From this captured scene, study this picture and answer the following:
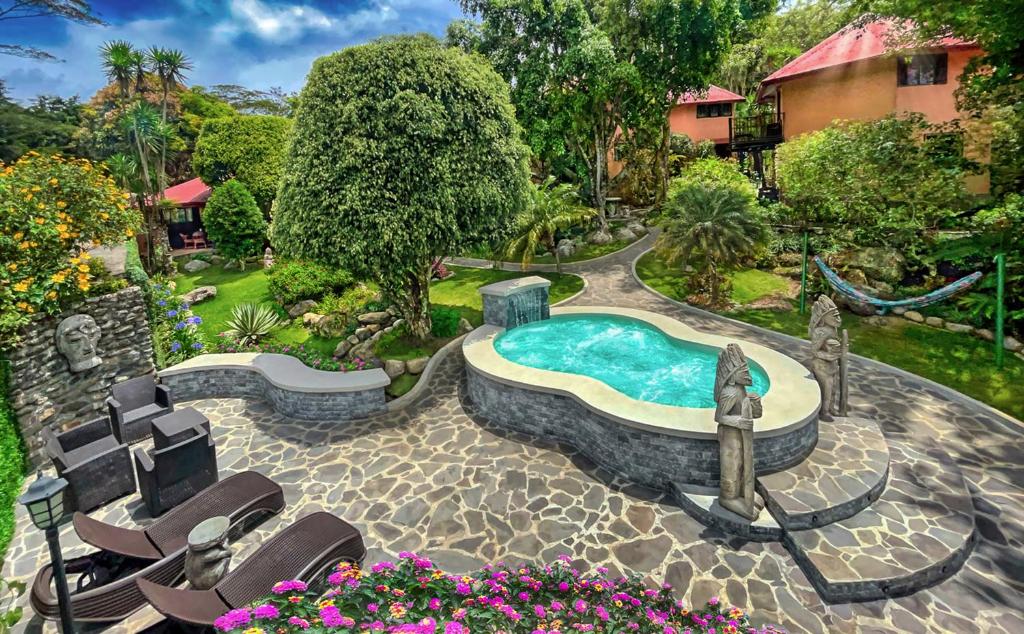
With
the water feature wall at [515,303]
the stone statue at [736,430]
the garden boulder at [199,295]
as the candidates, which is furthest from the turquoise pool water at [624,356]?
the garden boulder at [199,295]

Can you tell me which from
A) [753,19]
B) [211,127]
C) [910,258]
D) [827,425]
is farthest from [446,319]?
[211,127]

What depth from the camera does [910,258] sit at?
15.8 m

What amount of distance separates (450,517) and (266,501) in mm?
3243

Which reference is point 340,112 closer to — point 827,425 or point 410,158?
point 410,158

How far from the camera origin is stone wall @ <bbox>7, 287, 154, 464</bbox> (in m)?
10.2

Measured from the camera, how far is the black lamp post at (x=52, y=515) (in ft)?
15.6

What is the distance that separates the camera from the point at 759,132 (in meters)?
29.8

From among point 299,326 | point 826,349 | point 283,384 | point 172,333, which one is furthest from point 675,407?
point 172,333

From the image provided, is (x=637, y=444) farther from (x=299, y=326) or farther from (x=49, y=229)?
(x=49, y=229)

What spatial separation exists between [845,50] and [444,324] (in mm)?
27680

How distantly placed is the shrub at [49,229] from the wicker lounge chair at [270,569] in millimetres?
7970

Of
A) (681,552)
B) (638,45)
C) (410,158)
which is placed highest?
(638,45)

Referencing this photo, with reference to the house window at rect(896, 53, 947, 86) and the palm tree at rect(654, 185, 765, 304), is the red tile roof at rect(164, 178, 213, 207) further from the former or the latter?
the house window at rect(896, 53, 947, 86)

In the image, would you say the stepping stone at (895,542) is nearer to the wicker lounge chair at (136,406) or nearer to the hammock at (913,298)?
the hammock at (913,298)
